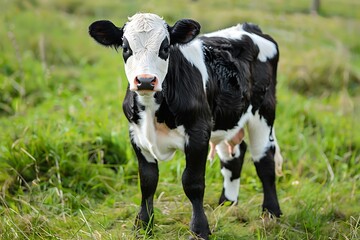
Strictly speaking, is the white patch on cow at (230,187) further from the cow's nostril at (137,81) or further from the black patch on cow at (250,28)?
the cow's nostril at (137,81)

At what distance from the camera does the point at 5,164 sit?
5.27 m

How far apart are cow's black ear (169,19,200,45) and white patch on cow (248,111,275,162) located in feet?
4.10

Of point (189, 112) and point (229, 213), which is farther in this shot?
point (229, 213)

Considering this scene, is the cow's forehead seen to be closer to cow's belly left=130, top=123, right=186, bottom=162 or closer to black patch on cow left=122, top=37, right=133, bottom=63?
black patch on cow left=122, top=37, right=133, bottom=63

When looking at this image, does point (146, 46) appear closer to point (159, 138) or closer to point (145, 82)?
point (145, 82)

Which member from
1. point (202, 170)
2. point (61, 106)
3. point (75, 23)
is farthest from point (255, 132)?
point (75, 23)

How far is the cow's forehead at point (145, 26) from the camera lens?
375 centimetres

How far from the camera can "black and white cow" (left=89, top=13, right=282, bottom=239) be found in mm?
3762

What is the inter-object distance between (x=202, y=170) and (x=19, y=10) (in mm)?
8789

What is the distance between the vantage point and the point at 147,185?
436cm

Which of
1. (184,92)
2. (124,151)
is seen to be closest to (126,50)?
(184,92)

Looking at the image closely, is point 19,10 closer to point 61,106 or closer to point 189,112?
point 61,106

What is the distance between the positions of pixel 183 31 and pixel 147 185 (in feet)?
3.83

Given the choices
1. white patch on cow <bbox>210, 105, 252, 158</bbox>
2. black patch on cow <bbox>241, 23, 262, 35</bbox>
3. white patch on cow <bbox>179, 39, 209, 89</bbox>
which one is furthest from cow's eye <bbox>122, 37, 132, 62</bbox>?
black patch on cow <bbox>241, 23, 262, 35</bbox>
